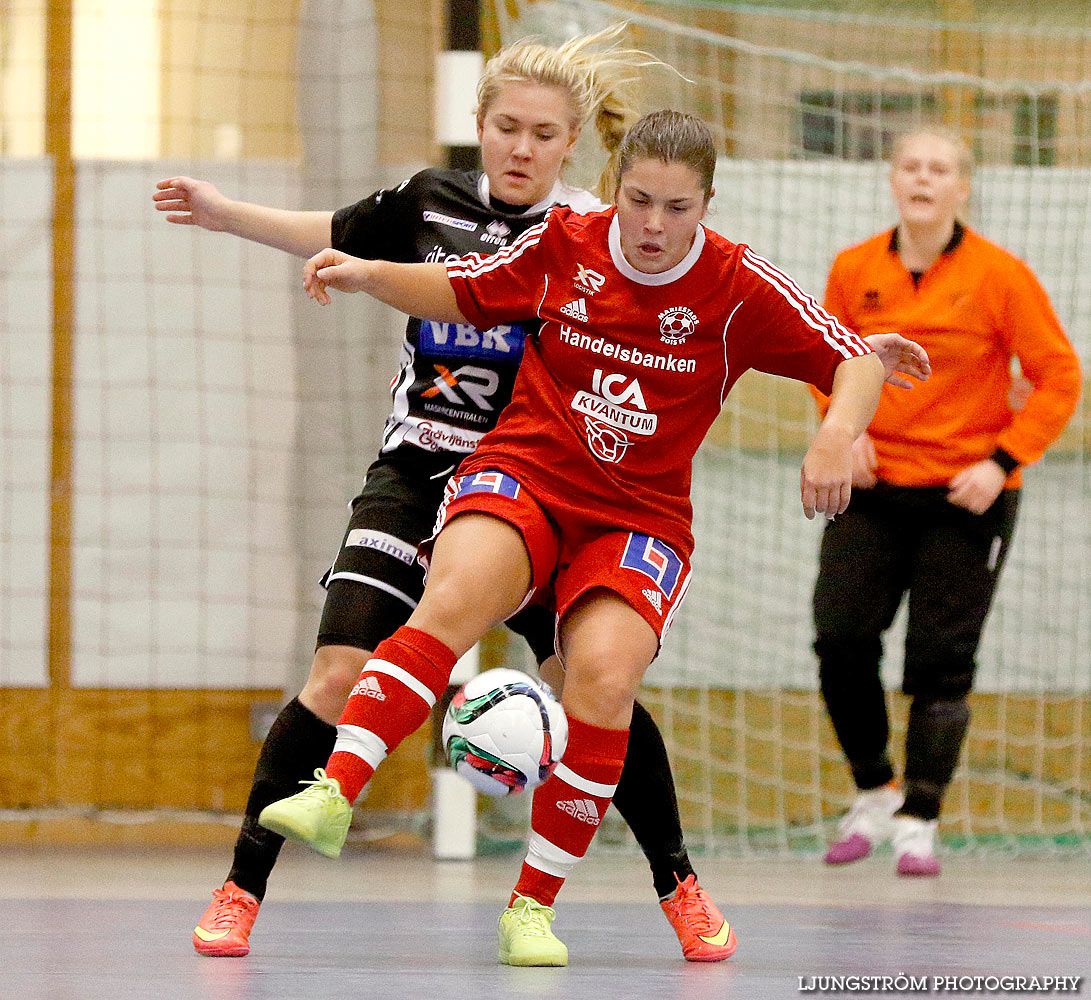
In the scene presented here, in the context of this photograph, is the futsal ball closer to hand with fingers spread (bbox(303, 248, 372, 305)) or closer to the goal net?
hand with fingers spread (bbox(303, 248, 372, 305))

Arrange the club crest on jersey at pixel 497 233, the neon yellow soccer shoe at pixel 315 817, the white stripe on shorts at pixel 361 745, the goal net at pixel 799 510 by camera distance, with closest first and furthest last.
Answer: the neon yellow soccer shoe at pixel 315 817, the white stripe on shorts at pixel 361 745, the club crest on jersey at pixel 497 233, the goal net at pixel 799 510

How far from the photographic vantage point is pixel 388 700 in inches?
102

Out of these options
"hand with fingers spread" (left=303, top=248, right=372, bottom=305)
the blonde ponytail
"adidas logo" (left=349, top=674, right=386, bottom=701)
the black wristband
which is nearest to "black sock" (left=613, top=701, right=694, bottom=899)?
"adidas logo" (left=349, top=674, right=386, bottom=701)

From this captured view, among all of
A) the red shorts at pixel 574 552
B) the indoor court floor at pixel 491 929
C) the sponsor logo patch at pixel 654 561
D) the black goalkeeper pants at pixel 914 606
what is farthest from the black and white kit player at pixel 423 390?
the black goalkeeper pants at pixel 914 606

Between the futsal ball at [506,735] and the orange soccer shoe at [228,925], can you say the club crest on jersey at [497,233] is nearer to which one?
the futsal ball at [506,735]

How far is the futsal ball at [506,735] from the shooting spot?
2594mm

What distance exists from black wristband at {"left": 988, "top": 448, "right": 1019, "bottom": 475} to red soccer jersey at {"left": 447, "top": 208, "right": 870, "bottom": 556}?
62.2 inches

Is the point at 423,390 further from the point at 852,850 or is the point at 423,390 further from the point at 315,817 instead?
the point at 852,850

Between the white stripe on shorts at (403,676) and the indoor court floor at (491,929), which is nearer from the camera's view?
the indoor court floor at (491,929)

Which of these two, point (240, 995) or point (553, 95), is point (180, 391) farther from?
point (240, 995)

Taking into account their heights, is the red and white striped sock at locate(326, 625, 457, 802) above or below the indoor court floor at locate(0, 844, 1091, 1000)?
above

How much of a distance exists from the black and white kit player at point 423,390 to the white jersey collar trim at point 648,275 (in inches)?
10.4

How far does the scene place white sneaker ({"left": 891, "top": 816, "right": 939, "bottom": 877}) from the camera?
434cm

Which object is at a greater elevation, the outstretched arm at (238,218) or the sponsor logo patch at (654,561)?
the outstretched arm at (238,218)
